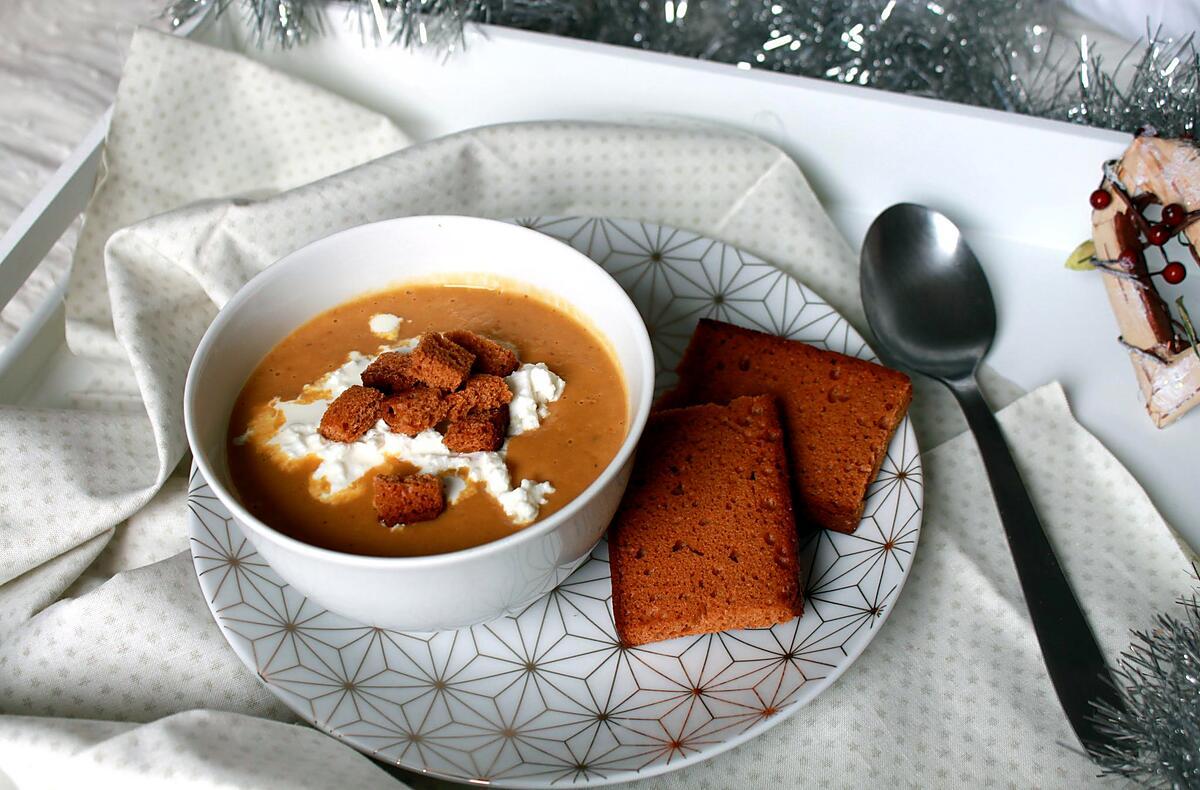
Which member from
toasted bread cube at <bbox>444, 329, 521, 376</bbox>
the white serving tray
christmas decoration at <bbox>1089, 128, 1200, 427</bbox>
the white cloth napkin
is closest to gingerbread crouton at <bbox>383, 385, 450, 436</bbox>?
toasted bread cube at <bbox>444, 329, 521, 376</bbox>

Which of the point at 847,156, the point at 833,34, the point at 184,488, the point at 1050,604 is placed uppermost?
the point at 833,34

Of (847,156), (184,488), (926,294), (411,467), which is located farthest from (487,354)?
(847,156)

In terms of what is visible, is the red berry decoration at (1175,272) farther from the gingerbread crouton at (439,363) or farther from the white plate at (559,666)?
the gingerbread crouton at (439,363)

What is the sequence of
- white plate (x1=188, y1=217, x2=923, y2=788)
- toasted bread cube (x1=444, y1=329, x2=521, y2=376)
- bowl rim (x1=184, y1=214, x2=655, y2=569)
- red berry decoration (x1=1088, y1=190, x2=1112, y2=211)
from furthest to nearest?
red berry decoration (x1=1088, y1=190, x2=1112, y2=211)
toasted bread cube (x1=444, y1=329, x2=521, y2=376)
white plate (x1=188, y1=217, x2=923, y2=788)
bowl rim (x1=184, y1=214, x2=655, y2=569)

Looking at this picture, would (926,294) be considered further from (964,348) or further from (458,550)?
(458,550)

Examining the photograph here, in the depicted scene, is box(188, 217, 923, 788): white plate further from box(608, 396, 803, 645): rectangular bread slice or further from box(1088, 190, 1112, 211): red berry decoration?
box(1088, 190, 1112, 211): red berry decoration

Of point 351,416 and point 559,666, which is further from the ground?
point 351,416

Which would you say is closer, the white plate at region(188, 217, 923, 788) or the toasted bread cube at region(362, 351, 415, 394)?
the white plate at region(188, 217, 923, 788)
